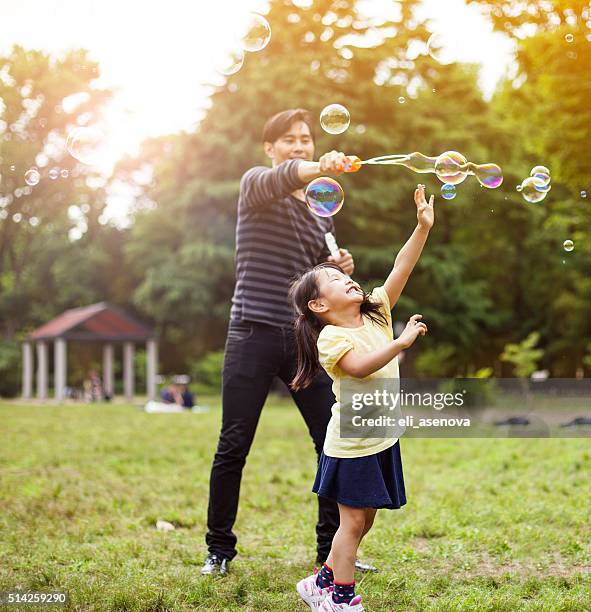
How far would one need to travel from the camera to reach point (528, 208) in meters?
25.2

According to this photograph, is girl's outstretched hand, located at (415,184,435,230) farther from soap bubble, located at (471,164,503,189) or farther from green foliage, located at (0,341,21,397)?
green foliage, located at (0,341,21,397)

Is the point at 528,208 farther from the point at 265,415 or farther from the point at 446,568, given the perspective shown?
the point at 446,568

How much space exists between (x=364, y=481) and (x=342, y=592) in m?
0.40

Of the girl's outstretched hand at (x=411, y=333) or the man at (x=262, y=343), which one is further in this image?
the man at (x=262, y=343)

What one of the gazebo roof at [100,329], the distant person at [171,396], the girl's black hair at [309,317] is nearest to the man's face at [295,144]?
the girl's black hair at [309,317]

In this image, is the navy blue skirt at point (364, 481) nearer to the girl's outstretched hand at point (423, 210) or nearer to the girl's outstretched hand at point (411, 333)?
the girl's outstretched hand at point (411, 333)

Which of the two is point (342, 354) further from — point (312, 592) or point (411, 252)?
point (312, 592)

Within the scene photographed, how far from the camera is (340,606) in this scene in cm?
304

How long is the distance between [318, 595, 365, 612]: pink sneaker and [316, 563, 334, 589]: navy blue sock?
0.16 metres

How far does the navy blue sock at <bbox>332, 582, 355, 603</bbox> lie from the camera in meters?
3.04

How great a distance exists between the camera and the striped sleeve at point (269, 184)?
3.50m

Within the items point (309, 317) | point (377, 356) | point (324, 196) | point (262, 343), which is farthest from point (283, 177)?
point (377, 356)

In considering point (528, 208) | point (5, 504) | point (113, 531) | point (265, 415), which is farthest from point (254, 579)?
point (528, 208)

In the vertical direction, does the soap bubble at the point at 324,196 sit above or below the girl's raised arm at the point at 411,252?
above
